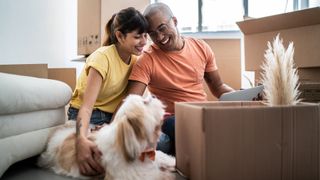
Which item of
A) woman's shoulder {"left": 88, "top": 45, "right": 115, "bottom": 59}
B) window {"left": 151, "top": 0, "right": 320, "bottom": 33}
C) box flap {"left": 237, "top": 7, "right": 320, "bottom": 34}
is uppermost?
window {"left": 151, "top": 0, "right": 320, "bottom": 33}

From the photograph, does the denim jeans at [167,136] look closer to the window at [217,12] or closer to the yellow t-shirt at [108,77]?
the yellow t-shirt at [108,77]

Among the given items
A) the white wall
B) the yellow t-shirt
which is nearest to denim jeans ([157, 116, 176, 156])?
the yellow t-shirt

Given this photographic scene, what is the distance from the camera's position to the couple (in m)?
1.44

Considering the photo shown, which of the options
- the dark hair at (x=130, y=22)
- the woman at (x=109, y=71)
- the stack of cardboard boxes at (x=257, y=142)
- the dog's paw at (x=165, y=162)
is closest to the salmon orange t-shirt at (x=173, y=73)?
the woman at (x=109, y=71)

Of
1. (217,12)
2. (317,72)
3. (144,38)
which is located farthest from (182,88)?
(217,12)

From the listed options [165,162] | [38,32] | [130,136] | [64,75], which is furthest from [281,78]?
[38,32]

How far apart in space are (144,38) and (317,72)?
887mm

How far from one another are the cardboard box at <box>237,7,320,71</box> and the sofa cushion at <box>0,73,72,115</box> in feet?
3.50

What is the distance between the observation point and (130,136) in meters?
1.04

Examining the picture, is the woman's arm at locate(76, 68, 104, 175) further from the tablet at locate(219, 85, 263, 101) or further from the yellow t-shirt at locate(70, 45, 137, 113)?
the tablet at locate(219, 85, 263, 101)

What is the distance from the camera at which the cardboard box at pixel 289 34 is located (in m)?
1.52

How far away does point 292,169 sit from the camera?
0.96 m

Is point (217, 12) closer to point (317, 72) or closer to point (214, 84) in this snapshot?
point (214, 84)

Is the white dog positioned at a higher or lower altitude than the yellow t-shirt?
lower
